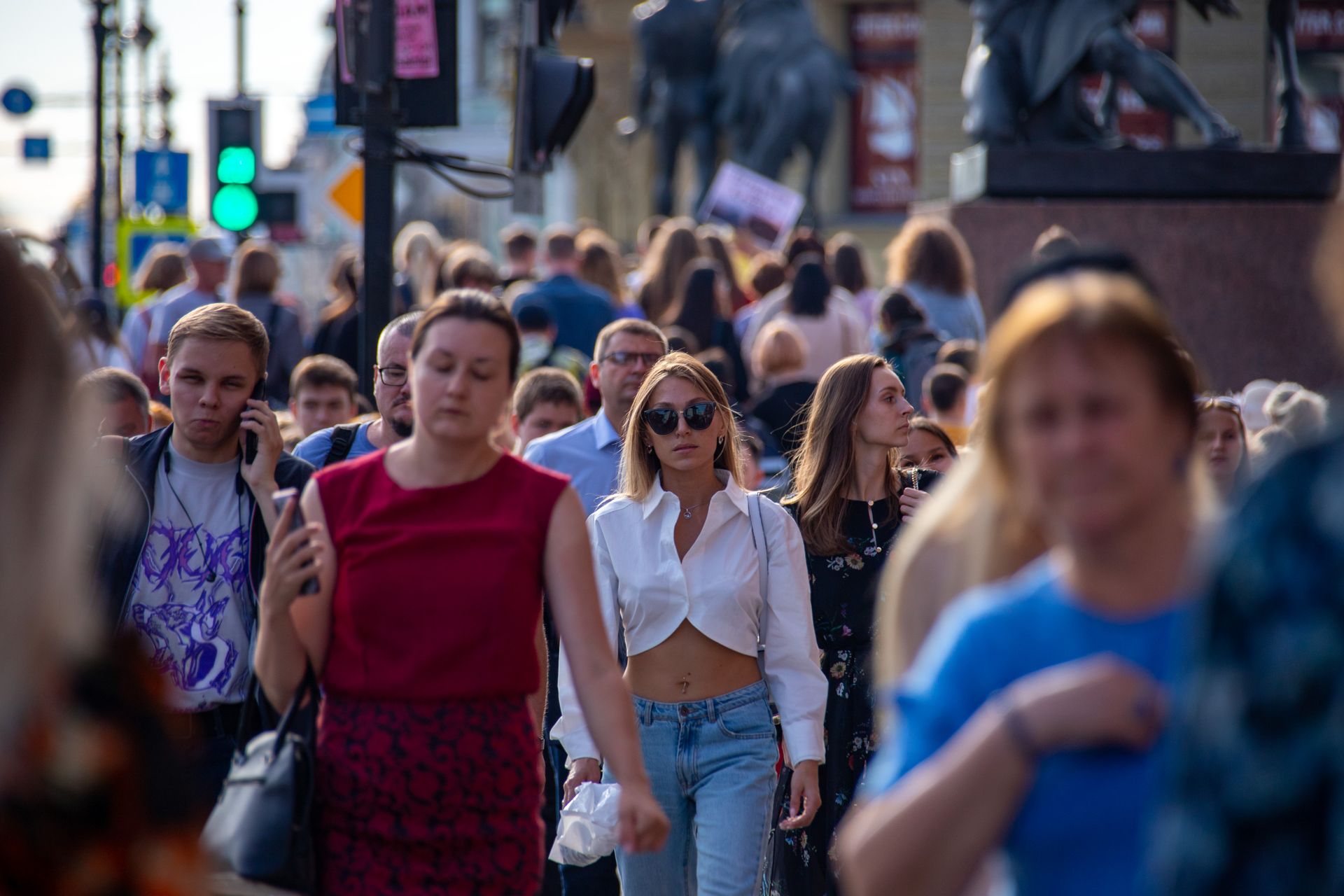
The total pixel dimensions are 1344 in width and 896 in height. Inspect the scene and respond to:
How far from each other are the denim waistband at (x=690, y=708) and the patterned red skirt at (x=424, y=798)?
159cm

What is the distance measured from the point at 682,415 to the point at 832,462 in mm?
586

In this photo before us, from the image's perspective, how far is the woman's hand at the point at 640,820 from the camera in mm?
3428

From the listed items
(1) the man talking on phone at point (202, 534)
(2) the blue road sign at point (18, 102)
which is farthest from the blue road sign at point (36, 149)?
(1) the man talking on phone at point (202, 534)

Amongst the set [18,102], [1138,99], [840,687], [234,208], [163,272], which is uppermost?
[18,102]

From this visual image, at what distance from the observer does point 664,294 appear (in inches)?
453

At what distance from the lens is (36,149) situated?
3509 centimetres

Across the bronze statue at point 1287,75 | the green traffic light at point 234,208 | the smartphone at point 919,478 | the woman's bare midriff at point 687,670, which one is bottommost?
the woman's bare midriff at point 687,670

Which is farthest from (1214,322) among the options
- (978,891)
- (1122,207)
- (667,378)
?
(978,891)

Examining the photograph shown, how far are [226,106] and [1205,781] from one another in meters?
11.0

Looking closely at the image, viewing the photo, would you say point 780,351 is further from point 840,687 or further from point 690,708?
point 690,708

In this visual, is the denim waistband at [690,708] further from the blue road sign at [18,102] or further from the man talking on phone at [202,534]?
the blue road sign at [18,102]

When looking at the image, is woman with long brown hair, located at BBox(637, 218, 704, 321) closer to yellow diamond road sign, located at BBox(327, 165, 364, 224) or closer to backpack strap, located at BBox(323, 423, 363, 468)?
yellow diamond road sign, located at BBox(327, 165, 364, 224)

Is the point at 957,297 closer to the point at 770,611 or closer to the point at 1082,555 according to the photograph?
the point at 770,611

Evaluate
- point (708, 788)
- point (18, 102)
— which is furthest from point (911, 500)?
→ point (18, 102)
